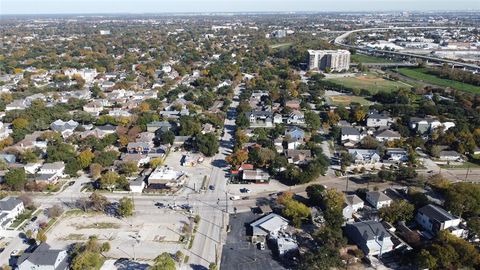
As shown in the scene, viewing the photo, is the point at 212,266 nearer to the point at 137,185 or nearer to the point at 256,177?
the point at 137,185

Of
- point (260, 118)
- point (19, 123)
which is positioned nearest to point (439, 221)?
point (260, 118)

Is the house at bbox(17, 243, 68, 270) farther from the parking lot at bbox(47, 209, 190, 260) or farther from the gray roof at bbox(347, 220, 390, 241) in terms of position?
the gray roof at bbox(347, 220, 390, 241)

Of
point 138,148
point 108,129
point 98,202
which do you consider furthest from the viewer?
point 108,129

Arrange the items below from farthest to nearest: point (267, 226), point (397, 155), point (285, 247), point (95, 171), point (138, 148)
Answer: point (138, 148)
point (397, 155)
point (95, 171)
point (267, 226)
point (285, 247)

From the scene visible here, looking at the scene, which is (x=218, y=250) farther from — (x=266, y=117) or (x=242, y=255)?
(x=266, y=117)

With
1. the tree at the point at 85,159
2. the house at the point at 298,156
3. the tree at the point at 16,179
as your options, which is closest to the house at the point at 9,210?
the tree at the point at 16,179

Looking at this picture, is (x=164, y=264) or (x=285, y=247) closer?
(x=164, y=264)

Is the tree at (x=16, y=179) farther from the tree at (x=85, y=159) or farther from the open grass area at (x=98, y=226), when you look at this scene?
the open grass area at (x=98, y=226)
